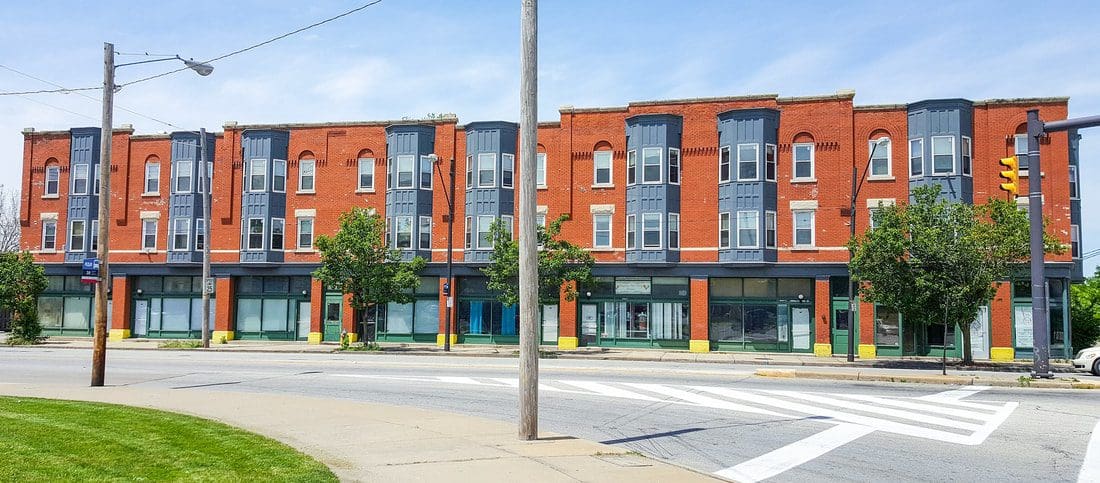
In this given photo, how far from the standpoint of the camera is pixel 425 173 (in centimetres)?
3947

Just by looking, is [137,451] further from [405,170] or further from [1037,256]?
[405,170]

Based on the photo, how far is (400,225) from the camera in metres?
39.3

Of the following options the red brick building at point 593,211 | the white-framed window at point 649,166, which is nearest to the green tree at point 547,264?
the red brick building at point 593,211

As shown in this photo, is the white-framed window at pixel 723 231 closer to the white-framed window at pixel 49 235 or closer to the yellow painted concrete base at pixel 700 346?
the yellow painted concrete base at pixel 700 346

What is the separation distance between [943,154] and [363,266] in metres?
24.0

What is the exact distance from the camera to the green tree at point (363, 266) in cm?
3478

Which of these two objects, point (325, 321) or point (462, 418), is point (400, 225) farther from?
point (462, 418)

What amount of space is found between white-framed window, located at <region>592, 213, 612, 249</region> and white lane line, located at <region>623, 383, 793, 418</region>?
18158 mm

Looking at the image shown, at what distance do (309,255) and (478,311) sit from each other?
8.71 meters

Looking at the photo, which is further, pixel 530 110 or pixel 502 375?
pixel 502 375

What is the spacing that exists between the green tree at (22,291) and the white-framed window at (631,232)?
89.4ft

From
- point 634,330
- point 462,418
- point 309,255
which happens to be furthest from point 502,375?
point 309,255

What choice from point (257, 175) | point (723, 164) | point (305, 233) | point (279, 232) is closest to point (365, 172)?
point (305, 233)

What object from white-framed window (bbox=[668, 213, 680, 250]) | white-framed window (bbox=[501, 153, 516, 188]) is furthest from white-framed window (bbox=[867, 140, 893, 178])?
white-framed window (bbox=[501, 153, 516, 188])
